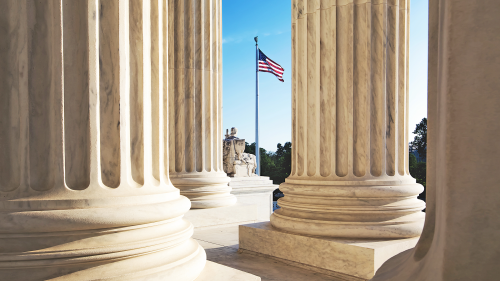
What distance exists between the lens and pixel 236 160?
98.9 m

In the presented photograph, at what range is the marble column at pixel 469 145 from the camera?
9.50m

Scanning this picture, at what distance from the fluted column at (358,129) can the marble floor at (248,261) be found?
3.43m

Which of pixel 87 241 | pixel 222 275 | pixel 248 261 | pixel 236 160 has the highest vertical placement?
pixel 87 241

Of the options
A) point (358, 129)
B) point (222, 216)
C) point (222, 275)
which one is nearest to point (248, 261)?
point (222, 275)

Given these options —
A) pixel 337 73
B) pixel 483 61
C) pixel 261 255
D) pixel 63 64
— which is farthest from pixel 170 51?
pixel 483 61

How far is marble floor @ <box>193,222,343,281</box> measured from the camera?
31.0 metres

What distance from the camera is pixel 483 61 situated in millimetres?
9695

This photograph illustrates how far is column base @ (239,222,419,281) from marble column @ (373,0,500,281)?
62.8ft

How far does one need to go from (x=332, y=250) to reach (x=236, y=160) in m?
68.5

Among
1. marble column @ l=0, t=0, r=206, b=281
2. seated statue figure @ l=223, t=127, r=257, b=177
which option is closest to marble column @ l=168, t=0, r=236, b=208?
marble column @ l=0, t=0, r=206, b=281

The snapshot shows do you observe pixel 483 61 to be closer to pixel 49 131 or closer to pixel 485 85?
pixel 485 85

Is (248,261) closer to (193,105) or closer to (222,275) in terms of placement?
(222,275)

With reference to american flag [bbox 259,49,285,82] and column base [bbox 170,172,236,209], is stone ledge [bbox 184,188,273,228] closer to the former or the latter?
column base [bbox 170,172,236,209]

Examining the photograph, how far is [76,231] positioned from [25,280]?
2756 millimetres
